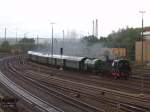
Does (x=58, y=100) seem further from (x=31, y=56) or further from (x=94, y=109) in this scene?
(x=31, y=56)

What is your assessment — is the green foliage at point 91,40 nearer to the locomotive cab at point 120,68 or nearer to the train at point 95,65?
the train at point 95,65

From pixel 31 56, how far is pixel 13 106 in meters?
→ 75.9

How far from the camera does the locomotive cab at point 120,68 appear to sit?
47.0 metres

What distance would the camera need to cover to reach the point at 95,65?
2100 inches

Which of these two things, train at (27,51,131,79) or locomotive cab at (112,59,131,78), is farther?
train at (27,51,131,79)

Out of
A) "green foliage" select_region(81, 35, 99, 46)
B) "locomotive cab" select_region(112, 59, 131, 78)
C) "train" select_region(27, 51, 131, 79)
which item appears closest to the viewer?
"locomotive cab" select_region(112, 59, 131, 78)

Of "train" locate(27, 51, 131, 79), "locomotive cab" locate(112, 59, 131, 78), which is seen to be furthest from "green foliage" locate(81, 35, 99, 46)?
"locomotive cab" locate(112, 59, 131, 78)

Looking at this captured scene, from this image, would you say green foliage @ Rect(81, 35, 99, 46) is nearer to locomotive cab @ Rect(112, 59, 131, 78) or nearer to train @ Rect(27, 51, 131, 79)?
train @ Rect(27, 51, 131, 79)

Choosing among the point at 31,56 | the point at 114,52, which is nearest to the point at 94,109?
the point at 114,52

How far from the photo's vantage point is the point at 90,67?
56.3 meters

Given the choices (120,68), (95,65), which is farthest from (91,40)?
(120,68)

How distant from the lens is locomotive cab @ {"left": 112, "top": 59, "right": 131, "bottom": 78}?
1852 inches

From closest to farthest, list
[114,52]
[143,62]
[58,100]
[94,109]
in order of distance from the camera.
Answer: [94,109]
[58,100]
[143,62]
[114,52]

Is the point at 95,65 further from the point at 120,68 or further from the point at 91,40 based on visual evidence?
the point at 91,40
